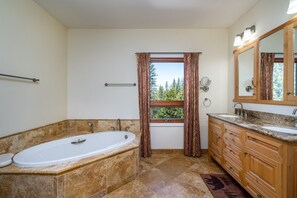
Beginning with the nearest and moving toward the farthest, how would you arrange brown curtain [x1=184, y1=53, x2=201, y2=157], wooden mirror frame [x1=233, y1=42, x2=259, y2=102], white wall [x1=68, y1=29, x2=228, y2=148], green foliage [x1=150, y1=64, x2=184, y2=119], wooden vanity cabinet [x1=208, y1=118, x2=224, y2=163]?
wooden mirror frame [x1=233, y1=42, x2=259, y2=102], wooden vanity cabinet [x1=208, y1=118, x2=224, y2=163], brown curtain [x1=184, y1=53, x2=201, y2=157], white wall [x1=68, y1=29, x2=228, y2=148], green foliage [x1=150, y1=64, x2=184, y2=119]

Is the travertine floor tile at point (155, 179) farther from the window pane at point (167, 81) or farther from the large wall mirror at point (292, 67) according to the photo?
the large wall mirror at point (292, 67)

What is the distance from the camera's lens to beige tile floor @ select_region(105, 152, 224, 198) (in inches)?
74.6

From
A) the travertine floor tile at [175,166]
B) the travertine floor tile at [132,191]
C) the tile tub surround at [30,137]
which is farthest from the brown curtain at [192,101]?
the tile tub surround at [30,137]

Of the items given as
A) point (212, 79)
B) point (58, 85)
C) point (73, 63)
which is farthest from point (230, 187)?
point (73, 63)

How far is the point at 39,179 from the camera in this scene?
4.78 feet

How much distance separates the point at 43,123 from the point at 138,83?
176cm

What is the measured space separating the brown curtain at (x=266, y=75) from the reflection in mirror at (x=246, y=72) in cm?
20

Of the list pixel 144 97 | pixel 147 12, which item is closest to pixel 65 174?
pixel 144 97

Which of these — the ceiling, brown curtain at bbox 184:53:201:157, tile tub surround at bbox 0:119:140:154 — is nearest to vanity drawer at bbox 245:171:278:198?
brown curtain at bbox 184:53:201:157

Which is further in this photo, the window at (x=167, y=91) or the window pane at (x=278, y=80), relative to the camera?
the window at (x=167, y=91)

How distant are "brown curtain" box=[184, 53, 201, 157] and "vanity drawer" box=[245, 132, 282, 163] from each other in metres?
1.27

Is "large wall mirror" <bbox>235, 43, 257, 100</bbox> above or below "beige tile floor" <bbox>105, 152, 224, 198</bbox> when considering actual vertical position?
above

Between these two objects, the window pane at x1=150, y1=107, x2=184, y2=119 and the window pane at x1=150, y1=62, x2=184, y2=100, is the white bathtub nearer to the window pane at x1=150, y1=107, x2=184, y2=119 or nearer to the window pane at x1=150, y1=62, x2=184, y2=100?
the window pane at x1=150, y1=107, x2=184, y2=119

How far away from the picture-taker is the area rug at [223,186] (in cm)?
186
